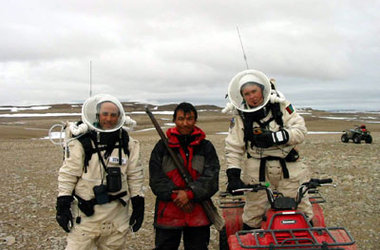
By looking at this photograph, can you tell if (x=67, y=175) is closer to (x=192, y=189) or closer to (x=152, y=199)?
(x=192, y=189)

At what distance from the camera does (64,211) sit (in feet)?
11.8

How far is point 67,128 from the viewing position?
3.73 m

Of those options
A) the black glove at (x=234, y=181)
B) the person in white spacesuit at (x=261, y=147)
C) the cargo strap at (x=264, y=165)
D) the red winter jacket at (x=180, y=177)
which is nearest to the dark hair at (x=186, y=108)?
the red winter jacket at (x=180, y=177)

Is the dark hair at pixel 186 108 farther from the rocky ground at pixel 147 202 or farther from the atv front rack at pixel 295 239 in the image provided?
the rocky ground at pixel 147 202

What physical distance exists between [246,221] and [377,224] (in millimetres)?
3513

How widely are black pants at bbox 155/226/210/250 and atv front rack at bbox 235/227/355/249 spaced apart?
909 millimetres

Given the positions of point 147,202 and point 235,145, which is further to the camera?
point 147,202

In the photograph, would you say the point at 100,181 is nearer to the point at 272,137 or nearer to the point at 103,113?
the point at 103,113

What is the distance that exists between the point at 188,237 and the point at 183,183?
675 millimetres

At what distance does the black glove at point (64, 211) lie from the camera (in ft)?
11.8

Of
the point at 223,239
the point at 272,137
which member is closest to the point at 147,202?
the point at 223,239

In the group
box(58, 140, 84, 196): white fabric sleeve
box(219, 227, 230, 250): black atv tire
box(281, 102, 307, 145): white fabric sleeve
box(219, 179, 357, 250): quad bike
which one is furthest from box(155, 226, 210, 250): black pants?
box(281, 102, 307, 145): white fabric sleeve

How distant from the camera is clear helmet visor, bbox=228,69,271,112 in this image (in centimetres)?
408

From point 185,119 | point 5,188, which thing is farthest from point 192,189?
point 5,188
